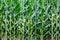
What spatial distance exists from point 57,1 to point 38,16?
13.7 inches

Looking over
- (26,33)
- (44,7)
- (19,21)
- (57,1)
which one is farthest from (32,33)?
(57,1)

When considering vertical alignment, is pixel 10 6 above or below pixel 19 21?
above

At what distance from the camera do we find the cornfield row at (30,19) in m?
2.37

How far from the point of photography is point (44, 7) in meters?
2.39

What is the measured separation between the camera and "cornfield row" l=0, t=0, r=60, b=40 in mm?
2367

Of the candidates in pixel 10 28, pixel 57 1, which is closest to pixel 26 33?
pixel 10 28

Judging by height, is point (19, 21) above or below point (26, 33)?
above

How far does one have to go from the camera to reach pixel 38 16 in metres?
2.39

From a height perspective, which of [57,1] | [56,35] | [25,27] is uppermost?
[57,1]

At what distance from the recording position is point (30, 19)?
234cm

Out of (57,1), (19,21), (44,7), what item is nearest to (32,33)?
(19,21)

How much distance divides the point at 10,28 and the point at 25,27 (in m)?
0.22

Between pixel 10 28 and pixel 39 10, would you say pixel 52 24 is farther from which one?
pixel 10 28

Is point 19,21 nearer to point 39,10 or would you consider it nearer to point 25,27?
point 25,27
